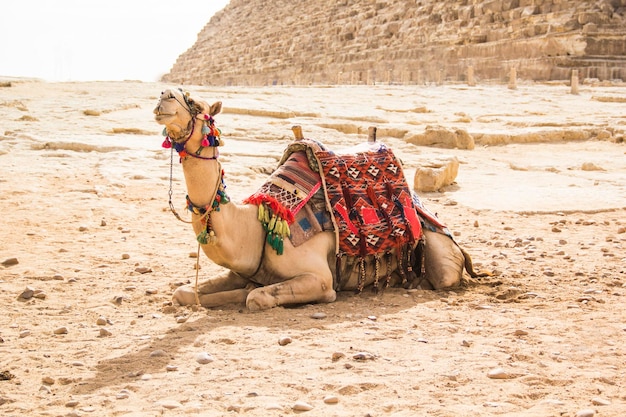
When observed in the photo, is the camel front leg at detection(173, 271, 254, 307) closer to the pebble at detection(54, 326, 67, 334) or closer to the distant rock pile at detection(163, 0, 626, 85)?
the pebble at detection(54, 326, 67, 334)

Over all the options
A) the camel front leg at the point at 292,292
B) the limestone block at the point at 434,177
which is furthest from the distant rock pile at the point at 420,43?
the camel front leg at the point at 292,292

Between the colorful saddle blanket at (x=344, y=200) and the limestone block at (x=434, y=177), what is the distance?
286 centimetres

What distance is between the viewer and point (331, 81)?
39.6 m

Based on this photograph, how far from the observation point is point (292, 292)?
3.72m

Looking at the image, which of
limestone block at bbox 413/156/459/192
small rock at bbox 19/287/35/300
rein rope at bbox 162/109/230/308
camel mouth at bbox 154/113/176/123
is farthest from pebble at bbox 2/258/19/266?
limestone block at bbox 413/156/459/192

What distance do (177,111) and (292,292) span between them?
1.01 metres

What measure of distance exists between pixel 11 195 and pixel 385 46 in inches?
1423

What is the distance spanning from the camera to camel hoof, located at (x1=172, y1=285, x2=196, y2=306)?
3867 millimetres

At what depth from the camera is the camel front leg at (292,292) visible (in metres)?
3.69

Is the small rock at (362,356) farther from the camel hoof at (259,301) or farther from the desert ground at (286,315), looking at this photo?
the camel hoof at (259,301)

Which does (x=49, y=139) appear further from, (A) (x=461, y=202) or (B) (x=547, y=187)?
(B) (x=547, y=187)

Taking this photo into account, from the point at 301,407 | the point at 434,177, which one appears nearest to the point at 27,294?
the point at 301,407

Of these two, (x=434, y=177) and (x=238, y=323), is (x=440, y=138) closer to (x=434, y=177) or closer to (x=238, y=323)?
(x=434, y=177)

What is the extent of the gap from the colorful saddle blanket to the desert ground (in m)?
0.33
